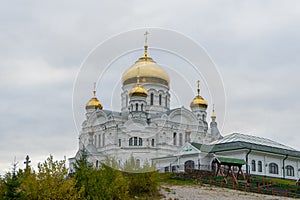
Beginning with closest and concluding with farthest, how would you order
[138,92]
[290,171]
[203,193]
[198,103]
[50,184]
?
[50,184] < [203,193] < [290,171] < [138,92] < [198,103]

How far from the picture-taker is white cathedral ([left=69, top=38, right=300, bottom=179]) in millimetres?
43906

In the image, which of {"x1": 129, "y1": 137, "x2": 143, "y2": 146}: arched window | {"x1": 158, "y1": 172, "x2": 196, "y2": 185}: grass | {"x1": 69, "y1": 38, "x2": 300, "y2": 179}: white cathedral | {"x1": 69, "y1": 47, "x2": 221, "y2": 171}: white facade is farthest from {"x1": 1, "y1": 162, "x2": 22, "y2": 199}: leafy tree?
{"x1": 129, "y1": 137, "x2": 143, "y2": 146}: arched window

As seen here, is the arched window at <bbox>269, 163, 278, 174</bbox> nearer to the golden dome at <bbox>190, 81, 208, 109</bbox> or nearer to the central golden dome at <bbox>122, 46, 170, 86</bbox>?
the central golden dome at <bbox>122, 46, 170, 86</bbox>

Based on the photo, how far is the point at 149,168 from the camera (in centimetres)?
2636

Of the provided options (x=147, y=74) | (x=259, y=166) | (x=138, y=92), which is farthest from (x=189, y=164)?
(x=147, y=74)

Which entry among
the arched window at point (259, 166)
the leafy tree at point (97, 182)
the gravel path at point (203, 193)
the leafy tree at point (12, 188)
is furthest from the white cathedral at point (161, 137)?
the leafy tree at point (12, 188)

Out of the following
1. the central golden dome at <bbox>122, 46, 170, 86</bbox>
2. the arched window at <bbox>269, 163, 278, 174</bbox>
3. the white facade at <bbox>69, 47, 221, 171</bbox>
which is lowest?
the arched window at <bbox>269, 163, 278, 174</bbox>

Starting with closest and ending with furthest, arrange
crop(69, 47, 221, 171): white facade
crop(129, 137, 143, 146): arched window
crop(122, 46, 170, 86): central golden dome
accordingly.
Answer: crop(69, 47, 221, 171): white facade
crop(129, 137, 143, 146): arched window
crop(122, 46, 170, 86): central golden dome

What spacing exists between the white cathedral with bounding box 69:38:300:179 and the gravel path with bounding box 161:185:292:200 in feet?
41.9

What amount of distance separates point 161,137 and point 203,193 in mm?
27884

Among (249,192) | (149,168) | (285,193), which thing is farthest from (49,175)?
(285,193)

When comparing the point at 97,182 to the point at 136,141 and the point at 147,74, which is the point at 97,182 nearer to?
Answer: the point at 136,141

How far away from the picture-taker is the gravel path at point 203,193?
26.0 meters

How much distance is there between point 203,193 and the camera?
27.4m
